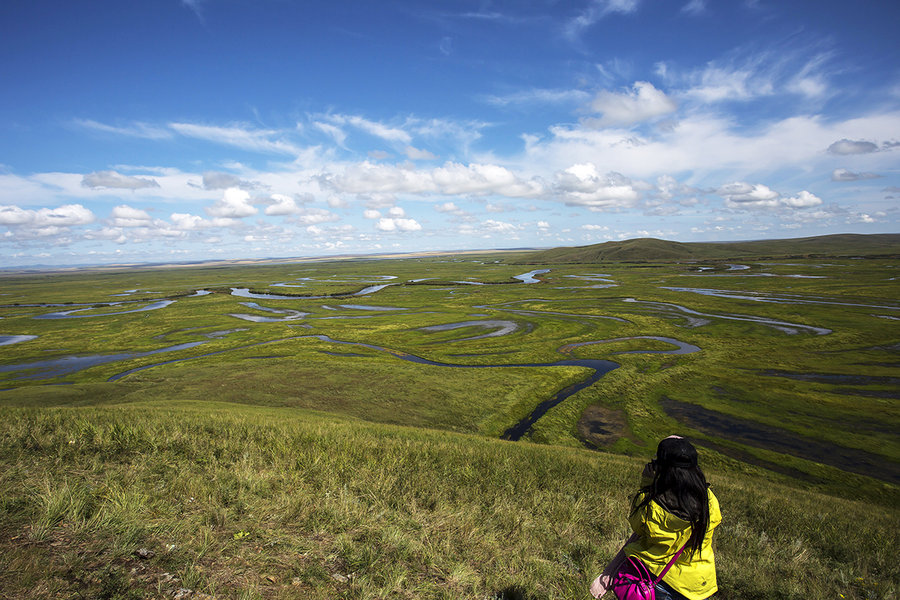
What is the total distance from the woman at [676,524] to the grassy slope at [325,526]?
296 cm

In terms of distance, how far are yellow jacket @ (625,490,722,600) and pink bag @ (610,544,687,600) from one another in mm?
65

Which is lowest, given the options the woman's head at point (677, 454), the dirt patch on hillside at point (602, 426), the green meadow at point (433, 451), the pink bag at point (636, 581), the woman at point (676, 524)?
the dirt patch on hillside at point (602, 426)

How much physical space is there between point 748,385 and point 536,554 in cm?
3855

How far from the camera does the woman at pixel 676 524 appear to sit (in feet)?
13.6

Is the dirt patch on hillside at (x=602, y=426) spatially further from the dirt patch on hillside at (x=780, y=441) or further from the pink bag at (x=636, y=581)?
the pink bag at (x=636, y=581)

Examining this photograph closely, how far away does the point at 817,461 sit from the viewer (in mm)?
23719

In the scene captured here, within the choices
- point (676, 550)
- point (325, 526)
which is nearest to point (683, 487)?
point (676, 550)

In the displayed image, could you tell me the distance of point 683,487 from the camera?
4.14 meters

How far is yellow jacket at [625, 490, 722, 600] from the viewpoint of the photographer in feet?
14.1

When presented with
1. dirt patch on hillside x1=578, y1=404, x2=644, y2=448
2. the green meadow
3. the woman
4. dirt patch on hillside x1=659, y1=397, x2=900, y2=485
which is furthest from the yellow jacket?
dirt patch on hillside x1=659, y1=397, x2=900, y2=485

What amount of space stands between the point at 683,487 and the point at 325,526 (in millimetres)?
6624

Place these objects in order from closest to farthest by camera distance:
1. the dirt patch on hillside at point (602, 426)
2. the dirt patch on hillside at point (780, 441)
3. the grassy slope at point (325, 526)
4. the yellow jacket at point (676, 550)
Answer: the yellow jacket at point (676, 550) → the grassy slope at point (325, 526) → the dirt patch on hillside at point (780, 441) → the dirt patch on hillside at point (602, 426)

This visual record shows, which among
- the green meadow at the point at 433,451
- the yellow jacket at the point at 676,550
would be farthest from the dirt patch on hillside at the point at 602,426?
the yellow jacket at the point at 676,550

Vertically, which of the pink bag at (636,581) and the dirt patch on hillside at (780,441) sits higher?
the pink bag at (636,581)
